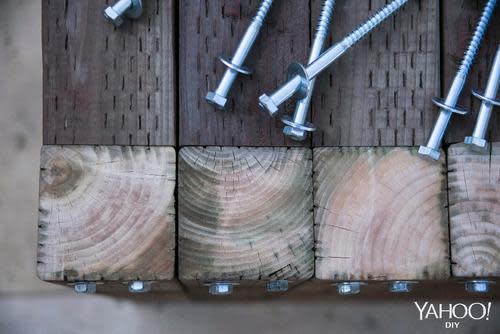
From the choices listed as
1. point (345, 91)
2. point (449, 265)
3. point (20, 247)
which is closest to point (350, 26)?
point (345, 91)

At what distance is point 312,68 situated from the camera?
786 millimetres

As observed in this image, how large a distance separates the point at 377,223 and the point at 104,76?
0.42m

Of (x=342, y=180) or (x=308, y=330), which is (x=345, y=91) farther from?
Answer: (x=308, y=330)

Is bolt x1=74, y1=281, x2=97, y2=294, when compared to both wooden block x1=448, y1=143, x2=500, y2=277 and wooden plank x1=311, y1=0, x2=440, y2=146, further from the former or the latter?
wooden block x1=448, y1=143, x2=500, y2=277

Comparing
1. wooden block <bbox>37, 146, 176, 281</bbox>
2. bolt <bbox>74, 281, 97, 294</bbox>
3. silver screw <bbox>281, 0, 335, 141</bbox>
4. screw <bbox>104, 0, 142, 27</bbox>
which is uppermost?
screw <bbox>104, 0, 142, 27</bbox>

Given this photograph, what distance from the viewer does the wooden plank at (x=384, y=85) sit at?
0.84m

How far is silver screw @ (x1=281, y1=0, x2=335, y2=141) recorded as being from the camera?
0.80m

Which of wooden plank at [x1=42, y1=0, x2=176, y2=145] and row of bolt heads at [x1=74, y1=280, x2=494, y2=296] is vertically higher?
wooden plank at [x1=42, y1=0, x2=176, y2=145]

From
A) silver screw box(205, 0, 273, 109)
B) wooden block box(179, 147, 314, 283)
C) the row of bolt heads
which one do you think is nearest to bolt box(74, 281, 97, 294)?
the row of bolt heads

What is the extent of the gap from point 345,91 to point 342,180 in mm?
127

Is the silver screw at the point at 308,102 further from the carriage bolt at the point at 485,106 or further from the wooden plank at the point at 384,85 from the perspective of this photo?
the carriage bolt at the point at 485,106

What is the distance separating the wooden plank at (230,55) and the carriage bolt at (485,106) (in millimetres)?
240

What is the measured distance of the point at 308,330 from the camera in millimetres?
1028

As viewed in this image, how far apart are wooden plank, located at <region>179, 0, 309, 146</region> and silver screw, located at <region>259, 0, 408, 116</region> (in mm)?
37
